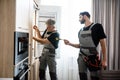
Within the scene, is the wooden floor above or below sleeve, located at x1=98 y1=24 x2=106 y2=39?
below

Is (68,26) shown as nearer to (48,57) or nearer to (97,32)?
(48,57)

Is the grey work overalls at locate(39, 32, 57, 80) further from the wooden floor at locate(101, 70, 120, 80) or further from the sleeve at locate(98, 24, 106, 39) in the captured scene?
the wooden floor at locate(101, 70, 120, 80)

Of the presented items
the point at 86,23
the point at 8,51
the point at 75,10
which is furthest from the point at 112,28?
the point at 8,51

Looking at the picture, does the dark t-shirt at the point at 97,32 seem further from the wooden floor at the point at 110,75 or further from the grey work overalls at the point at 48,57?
the wooden floor at the point at 110,75

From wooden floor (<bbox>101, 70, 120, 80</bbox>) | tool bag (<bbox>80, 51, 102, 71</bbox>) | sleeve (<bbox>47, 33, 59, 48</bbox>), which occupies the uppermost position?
sleeve (<bbox>47, 33, 59, 48</bbox>)

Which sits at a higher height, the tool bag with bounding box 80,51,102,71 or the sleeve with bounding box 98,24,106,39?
the sleeve with bounding box 98,24,106,39

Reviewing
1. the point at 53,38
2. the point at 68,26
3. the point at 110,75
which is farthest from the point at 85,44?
the point at 110,75

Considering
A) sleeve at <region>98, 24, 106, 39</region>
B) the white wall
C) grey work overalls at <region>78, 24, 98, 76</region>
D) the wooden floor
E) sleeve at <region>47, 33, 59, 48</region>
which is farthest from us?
the white wall

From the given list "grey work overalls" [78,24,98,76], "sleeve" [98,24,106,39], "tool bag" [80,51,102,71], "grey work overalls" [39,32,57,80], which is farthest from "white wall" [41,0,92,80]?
"sleeve" [98,24,106,39]

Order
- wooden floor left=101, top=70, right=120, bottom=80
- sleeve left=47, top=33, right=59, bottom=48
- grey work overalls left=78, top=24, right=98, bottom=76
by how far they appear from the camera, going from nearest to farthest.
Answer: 1. grey work overalls left=78, top=24, right=98, bottom=76
2. sleeve left=47, top=33, right=59, bottom=48
3. wooden floor left=101, top=70, right=120, bottom=80

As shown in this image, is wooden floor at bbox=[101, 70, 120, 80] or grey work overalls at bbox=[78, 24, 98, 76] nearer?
grey work overalls at bbox=[78, 24, 98, 76]

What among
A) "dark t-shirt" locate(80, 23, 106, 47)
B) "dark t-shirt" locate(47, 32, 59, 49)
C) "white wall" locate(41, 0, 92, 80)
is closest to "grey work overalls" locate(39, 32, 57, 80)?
"dark t-shirt" locate(47, 32, 59, 49)

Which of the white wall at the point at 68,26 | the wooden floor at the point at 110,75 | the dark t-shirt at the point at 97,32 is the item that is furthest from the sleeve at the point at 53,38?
the wooden floor at the point at 110,75

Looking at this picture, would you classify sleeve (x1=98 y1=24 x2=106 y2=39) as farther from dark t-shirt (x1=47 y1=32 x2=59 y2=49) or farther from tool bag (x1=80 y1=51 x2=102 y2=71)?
dark t-shirt (x1=47 y1=32 x2=59 y2=49)
